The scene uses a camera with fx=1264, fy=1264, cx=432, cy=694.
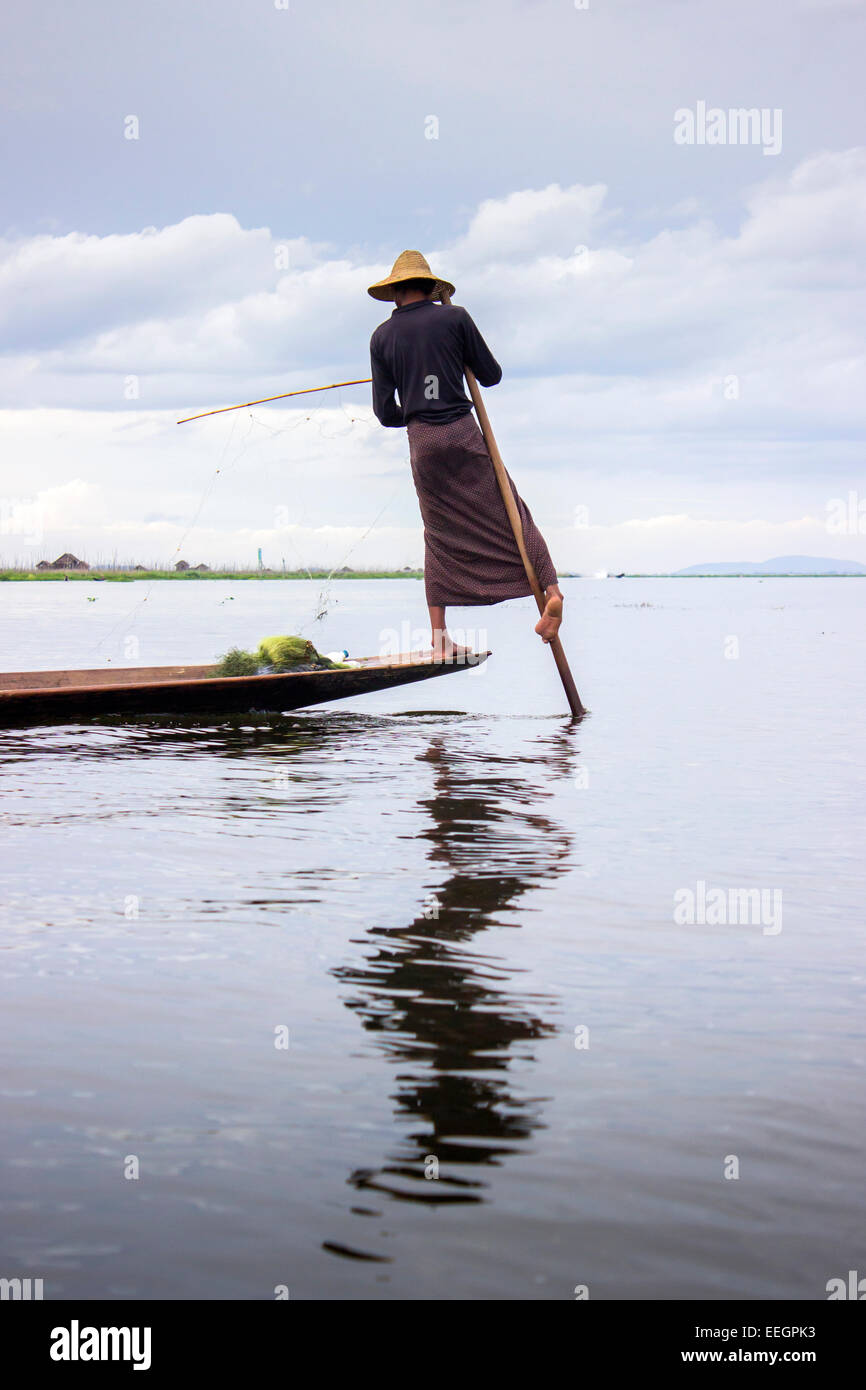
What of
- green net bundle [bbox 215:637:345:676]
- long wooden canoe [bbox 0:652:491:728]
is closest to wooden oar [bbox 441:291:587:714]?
long wooden canoe [bbox 0:652:491:728]

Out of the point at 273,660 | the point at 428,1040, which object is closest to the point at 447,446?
the point at 273,660

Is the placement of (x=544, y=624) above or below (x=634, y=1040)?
above

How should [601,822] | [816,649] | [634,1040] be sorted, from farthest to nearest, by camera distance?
[816,649]
[601,822]
[634,1040]

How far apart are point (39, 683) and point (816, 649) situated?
715 inches

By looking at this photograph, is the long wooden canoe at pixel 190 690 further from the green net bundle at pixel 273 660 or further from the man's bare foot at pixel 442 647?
the green net bundle at pixel 273 660

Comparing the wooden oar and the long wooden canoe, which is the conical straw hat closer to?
the wooden oar

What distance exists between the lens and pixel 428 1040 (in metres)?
3.25

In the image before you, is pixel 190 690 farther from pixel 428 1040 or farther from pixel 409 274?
pixel 428 1040

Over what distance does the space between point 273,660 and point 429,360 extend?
3.33 meters

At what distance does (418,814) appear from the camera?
665 cm

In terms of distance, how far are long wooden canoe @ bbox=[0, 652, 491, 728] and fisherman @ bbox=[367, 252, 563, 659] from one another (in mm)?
559
